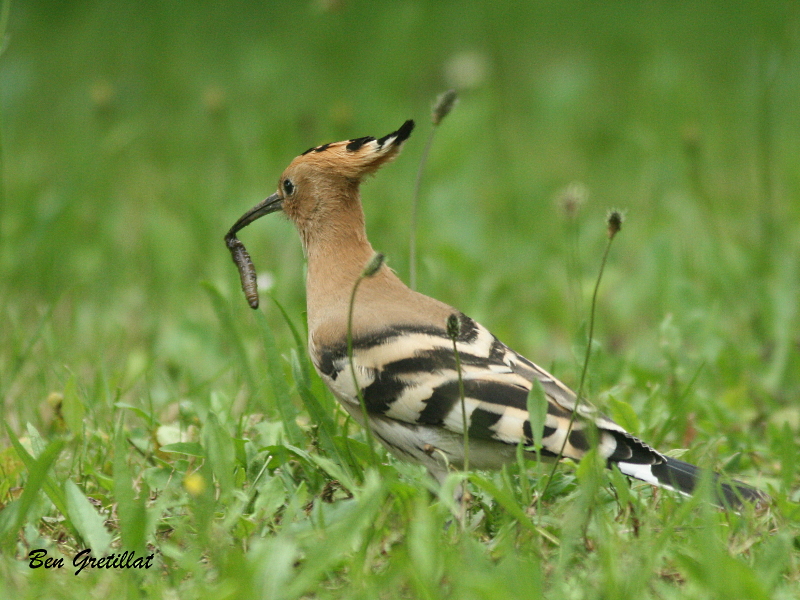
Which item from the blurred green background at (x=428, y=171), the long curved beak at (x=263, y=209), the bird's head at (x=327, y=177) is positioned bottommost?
the blurred green background at (x=428, y=171)

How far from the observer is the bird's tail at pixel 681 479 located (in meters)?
2.82

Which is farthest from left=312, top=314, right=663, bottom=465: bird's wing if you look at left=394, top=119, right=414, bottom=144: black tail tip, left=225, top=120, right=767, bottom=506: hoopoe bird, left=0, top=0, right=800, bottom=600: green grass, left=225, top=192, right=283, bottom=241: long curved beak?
left=225, top=192, right=283, bottom=241: long curved beak

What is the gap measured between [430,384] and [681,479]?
2.45 ft

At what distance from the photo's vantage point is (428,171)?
6.34m

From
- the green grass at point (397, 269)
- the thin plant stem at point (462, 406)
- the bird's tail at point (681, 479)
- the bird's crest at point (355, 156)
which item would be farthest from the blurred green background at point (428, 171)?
the thin plant stem at point (462, 406)

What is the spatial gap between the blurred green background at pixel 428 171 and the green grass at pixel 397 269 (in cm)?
3

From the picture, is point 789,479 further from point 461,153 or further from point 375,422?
point 461,153

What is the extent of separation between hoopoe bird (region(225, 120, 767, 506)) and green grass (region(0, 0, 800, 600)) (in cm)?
10

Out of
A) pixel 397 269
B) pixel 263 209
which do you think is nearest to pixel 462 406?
pixel 263 209

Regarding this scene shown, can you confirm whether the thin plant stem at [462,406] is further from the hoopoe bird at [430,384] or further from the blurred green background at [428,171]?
the blurred green background at [428,171]

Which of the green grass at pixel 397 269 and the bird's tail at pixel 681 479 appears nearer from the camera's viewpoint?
the green grass at pixel 397 269

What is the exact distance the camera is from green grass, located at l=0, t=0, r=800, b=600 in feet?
8.36

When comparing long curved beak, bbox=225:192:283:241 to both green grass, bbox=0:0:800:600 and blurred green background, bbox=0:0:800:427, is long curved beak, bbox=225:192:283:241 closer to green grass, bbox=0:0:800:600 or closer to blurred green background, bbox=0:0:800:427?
green grass, bbox=0:0:800:600

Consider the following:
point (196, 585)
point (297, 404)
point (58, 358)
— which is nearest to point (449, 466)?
point (196, 585)
